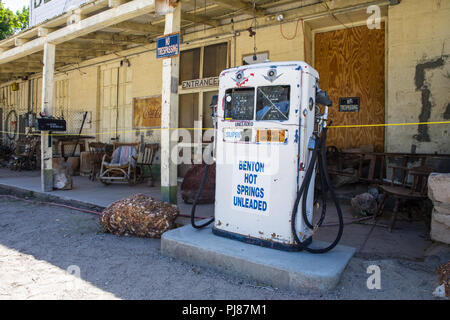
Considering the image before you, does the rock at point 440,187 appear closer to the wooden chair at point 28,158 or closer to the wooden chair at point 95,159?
the wooden chair at point 95,159

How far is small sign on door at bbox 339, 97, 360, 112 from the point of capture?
657 centimetres

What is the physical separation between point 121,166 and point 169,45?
3958mm

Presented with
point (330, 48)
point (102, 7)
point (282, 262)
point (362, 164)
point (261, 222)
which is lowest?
point (282, 262)

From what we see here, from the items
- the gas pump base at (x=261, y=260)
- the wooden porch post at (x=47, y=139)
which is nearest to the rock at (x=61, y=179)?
the wooden porch post at (x=47, y=139)

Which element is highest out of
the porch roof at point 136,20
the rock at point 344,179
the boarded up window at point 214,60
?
the porch roof at point 136,20

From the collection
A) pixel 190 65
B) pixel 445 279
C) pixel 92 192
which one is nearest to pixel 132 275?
pixel 445 279

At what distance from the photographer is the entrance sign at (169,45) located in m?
4.80

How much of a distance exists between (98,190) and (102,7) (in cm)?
379

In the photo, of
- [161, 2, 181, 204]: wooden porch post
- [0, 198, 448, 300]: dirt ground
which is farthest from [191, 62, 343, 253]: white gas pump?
[161, 2, 181, 204]: wooden porch post

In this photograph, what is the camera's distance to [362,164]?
6.06 meters

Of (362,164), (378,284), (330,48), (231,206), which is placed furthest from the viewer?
(330,48)

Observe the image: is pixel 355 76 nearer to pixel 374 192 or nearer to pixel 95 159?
pixel 374 192
